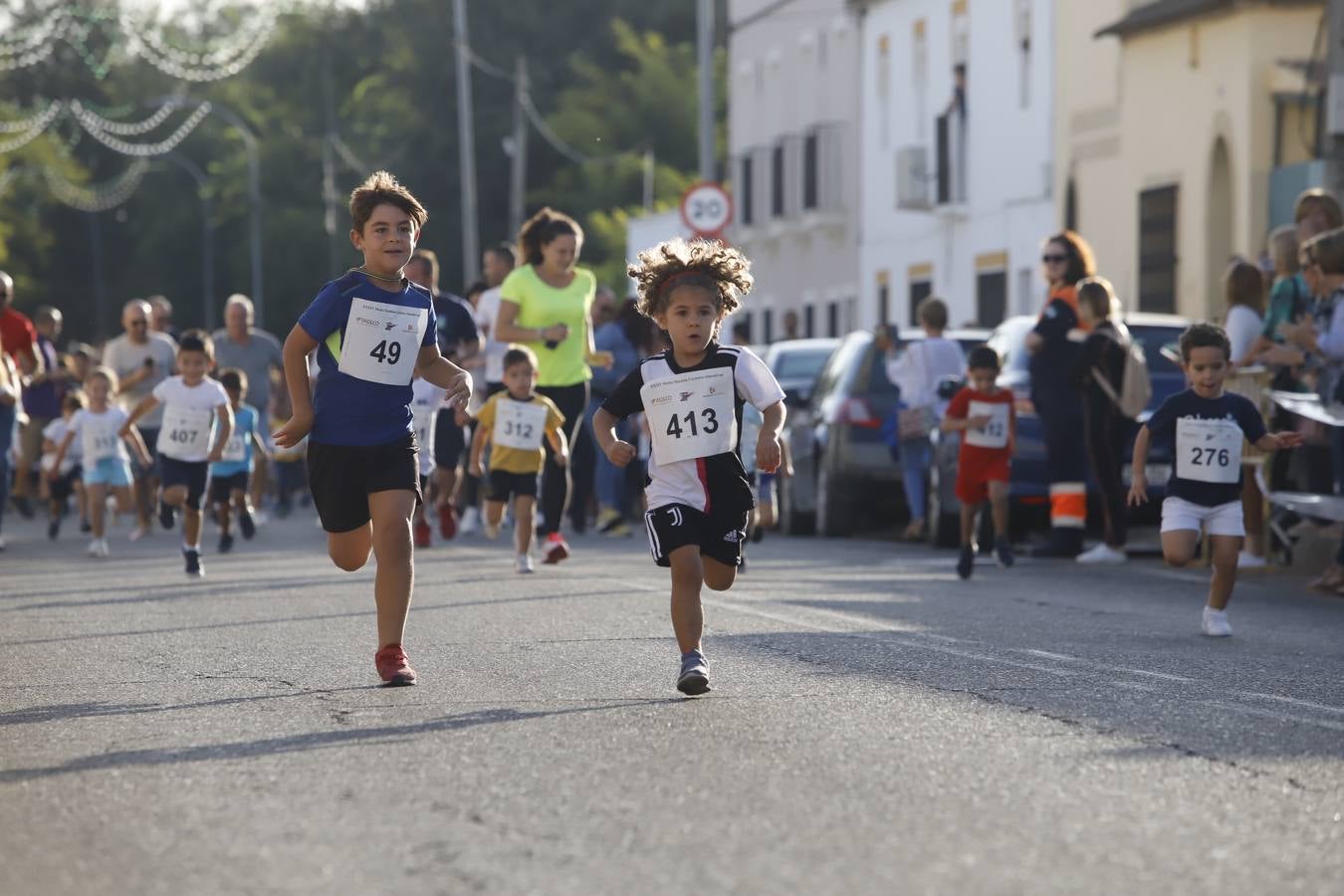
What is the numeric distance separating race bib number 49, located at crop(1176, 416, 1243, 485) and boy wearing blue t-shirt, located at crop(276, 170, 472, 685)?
11.1ft

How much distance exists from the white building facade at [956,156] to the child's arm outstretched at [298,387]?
28.0m

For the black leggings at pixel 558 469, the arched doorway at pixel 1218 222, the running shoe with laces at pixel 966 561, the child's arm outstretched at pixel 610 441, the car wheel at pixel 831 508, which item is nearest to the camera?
the child's arm outstretched at pixel 610 441

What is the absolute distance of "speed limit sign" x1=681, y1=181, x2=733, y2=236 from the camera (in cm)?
3014

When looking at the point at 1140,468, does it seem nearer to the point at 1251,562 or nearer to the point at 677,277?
A: the point at 677,277

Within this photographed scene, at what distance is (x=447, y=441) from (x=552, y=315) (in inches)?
147

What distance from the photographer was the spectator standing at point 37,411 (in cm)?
2798

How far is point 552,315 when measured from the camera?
16375 millimetres

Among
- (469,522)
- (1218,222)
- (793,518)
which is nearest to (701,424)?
(469,522)

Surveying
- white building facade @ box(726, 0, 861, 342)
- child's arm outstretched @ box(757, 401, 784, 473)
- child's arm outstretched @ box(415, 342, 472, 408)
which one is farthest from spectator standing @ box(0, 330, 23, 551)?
white building facade @ box(726, 0, 861, 342)

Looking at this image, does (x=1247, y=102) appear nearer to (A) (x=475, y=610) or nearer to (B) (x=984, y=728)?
(A) (x=475, y=610)

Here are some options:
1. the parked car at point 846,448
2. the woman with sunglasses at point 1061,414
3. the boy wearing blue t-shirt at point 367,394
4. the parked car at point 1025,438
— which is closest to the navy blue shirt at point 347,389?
the boy wearing blue t-shirt at point 367,394

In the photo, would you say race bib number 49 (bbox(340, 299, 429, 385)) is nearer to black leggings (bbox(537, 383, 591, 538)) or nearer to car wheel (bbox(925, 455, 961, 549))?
black leggings (bbox(537, 383, 591, 538))

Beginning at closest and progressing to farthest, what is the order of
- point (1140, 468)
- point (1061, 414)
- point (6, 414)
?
point (1140, 468), point (1061, 414), point (6, 414)

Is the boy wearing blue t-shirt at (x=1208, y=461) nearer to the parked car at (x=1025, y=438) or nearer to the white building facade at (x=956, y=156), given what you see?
the parked car at (x=1025, y=438)
